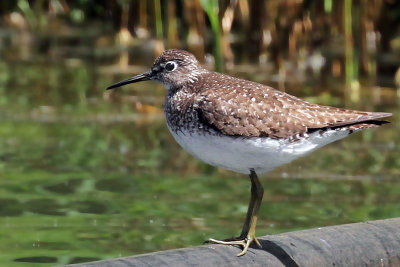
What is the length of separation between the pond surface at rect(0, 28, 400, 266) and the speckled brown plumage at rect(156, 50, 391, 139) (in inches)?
50.9

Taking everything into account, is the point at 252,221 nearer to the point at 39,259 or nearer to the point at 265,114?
the point at 265,114

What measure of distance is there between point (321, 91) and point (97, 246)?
6004mm

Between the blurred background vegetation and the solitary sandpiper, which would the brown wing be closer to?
the solitary sandpiper

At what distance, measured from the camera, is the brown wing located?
Answer: 4.60 m

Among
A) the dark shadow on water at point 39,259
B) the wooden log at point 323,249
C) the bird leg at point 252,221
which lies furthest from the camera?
the dark shadow on water at point 39,259

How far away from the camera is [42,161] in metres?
7.87

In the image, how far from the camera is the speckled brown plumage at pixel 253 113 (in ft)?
15.1

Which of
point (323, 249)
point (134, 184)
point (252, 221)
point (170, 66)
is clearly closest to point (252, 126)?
point (252, 221)

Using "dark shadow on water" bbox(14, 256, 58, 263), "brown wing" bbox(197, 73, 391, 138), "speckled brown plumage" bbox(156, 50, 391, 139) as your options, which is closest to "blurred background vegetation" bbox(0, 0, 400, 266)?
"dark shadow on water" bbox(14, 256, 58, 263)

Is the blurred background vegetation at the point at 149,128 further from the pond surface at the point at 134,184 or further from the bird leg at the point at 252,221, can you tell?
the bird leg at the point at 252,221

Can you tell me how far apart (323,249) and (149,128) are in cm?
493

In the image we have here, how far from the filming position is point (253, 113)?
4.69 m

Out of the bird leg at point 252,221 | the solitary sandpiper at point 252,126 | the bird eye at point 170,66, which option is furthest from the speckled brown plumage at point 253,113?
the bird eye at point 170,66

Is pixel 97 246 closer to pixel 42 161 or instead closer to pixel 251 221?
pixel 251 221
